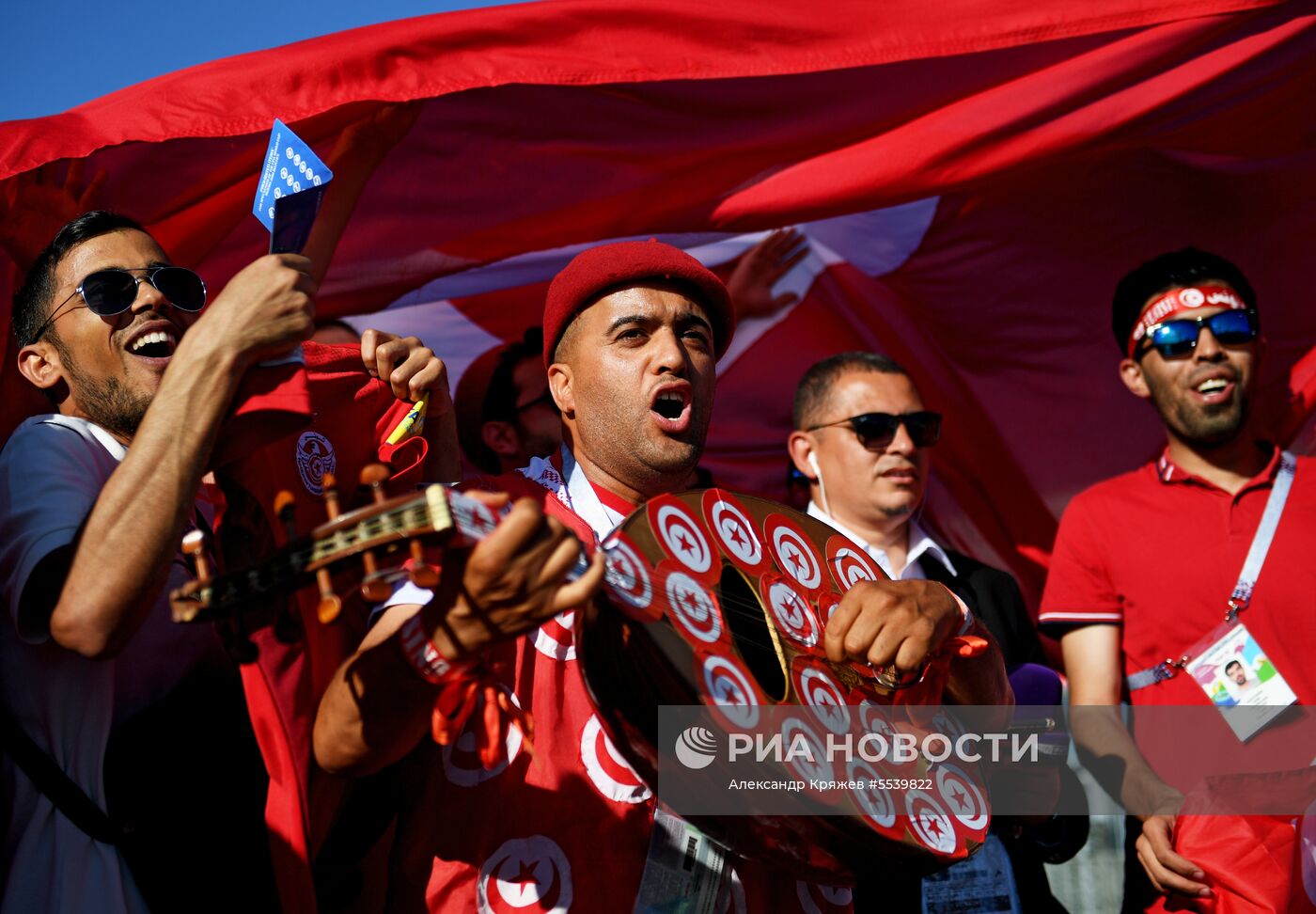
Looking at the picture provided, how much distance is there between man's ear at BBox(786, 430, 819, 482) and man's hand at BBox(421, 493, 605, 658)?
2838 millimetres

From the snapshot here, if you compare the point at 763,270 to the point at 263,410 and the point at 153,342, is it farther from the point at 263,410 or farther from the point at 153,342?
the point at 263,410

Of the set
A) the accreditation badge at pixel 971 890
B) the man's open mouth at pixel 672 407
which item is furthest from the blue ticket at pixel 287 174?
the accreditation badge at pixel 971 890

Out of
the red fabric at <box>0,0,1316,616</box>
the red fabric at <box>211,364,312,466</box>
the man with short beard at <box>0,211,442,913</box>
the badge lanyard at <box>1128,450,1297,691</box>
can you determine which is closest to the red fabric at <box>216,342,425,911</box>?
the red fabric at <box>211,364,312,466</box>

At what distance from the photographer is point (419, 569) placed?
6.62 feet

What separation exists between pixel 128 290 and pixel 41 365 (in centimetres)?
28

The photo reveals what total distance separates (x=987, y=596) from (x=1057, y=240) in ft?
5.07

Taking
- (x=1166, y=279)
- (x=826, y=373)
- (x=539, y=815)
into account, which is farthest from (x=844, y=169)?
(x=539, y=815)

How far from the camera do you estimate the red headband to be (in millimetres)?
4617

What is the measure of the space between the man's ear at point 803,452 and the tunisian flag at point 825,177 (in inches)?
24.2

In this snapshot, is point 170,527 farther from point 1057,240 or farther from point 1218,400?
point 1057,240

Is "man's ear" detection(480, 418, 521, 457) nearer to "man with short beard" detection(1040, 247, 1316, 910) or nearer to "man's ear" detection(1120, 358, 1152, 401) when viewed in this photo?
"man with short beard" detection(1040, 247, 1316, 910)

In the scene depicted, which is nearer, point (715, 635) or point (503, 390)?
point (715, 635)

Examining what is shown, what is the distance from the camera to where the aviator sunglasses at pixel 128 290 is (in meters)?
2.87

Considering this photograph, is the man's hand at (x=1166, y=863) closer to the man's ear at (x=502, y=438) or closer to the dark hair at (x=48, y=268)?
the man's ear at (x=502, y=438)
